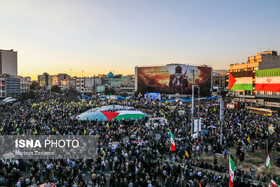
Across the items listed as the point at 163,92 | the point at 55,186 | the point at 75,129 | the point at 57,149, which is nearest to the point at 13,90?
the point at 163,92

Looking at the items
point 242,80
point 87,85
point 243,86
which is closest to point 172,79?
point 242,80

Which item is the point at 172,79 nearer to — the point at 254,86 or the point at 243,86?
the point at 254,86

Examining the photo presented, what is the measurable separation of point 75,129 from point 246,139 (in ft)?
51.2

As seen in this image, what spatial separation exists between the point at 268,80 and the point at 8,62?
9128 cm

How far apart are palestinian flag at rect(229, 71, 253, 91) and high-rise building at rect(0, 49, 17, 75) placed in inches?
3293

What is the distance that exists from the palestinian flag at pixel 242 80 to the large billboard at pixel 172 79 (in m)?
29.7

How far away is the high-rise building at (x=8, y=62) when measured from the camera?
8456 cm

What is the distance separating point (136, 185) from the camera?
10586 mm

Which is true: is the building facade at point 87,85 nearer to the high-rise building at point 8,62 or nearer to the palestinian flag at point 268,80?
the high-rise building at point 8,62

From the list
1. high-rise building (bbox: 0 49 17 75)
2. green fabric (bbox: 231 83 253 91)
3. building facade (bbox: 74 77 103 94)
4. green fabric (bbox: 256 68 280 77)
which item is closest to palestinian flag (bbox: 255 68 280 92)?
green fabric (bbox: 256 68 280 77)

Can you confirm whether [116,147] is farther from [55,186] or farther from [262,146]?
[262,146]

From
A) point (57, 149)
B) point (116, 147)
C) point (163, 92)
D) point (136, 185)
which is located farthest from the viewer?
point (163, 92)

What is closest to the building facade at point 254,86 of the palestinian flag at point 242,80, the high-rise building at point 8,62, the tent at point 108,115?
the palestinian flag at point 242,80

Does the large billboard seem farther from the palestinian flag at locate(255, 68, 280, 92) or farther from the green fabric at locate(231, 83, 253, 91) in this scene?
the palestinian flag at locate(255, 68, 280, 92)
